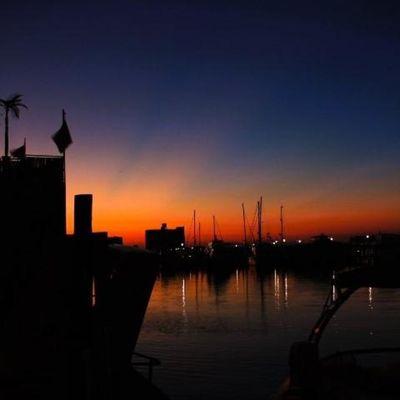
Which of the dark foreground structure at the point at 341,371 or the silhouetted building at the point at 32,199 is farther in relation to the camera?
the silhouetted building at the point at 32,199

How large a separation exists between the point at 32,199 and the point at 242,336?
29173mm

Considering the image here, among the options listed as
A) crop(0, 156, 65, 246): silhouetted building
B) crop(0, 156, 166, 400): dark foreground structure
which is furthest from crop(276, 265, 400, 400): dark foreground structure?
crop(0, 156, 65, 246): silhouetted building

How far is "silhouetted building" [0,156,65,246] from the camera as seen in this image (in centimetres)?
1476

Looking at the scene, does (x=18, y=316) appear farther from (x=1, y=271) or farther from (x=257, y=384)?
(x=257, y=384)

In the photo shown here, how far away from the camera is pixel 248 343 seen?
125 feet

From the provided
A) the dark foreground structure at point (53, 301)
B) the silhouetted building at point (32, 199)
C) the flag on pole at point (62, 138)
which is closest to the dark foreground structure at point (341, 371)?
the dark foreground structure at point (53, 301)

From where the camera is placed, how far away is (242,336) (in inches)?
1645

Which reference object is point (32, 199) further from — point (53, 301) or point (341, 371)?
point (341, 371)

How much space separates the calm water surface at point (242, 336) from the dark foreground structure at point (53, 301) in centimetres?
1143

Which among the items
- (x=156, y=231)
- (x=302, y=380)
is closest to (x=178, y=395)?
(x=302, y=380)

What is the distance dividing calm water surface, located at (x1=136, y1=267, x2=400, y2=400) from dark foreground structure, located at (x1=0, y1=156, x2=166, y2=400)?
11432mm

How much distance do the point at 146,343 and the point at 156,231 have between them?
397 feet

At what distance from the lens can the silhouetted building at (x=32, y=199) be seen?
581 inches

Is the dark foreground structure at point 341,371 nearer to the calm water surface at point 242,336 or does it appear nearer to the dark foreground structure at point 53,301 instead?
the dark foreground structure at point 53,301
